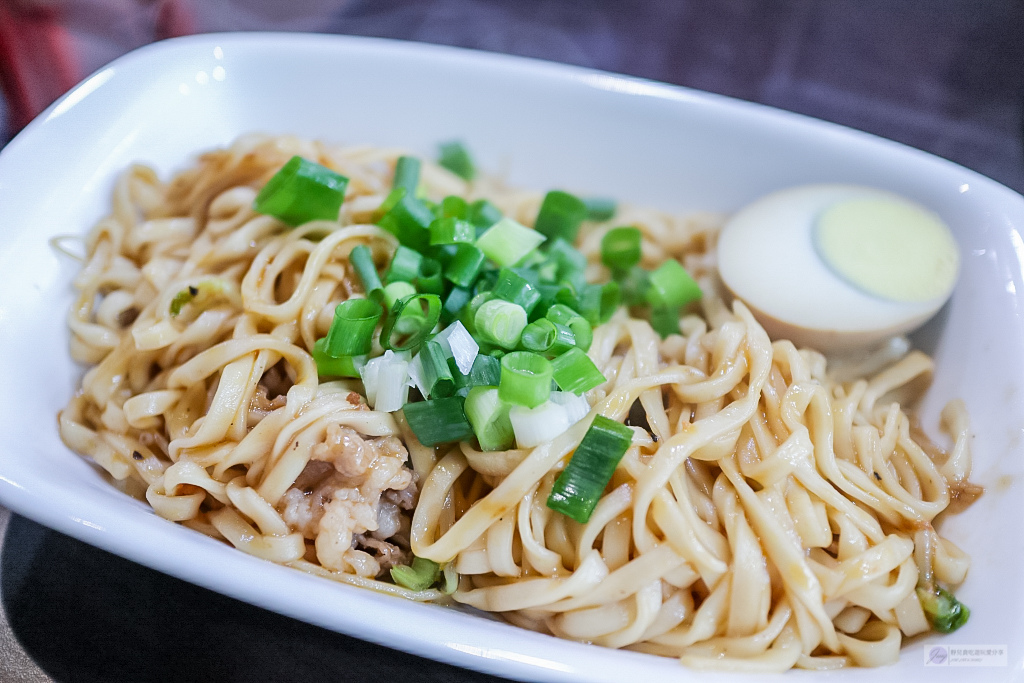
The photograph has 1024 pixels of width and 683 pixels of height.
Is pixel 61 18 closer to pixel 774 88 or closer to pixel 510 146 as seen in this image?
pixel 510 146

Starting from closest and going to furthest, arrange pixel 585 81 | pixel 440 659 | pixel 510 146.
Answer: pixel 440 659 < pixel 585 81 < pixel 510 146

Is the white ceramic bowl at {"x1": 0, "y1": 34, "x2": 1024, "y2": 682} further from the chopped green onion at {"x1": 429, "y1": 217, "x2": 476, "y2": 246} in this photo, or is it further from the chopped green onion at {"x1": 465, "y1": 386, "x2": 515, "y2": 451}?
the chopped green onion at {"x1": 429, "y1": 217, "x2": 476, "y2": 246}

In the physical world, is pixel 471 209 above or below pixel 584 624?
above

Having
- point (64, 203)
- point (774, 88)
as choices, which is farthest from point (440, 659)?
point (774, 88)

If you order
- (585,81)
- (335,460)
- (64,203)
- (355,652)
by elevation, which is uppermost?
(585,81)

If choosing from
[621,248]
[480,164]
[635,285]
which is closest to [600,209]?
[621,248]

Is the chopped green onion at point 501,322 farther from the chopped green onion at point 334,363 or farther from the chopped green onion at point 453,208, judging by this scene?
the chopped green onion at point 453,208

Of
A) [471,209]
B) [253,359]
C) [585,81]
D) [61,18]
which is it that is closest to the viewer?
[253,359]

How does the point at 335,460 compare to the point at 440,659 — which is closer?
the point at 440,659

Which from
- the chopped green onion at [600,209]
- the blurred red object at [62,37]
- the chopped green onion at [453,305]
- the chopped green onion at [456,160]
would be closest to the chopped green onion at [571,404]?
the chopped green onion at [453,305]
